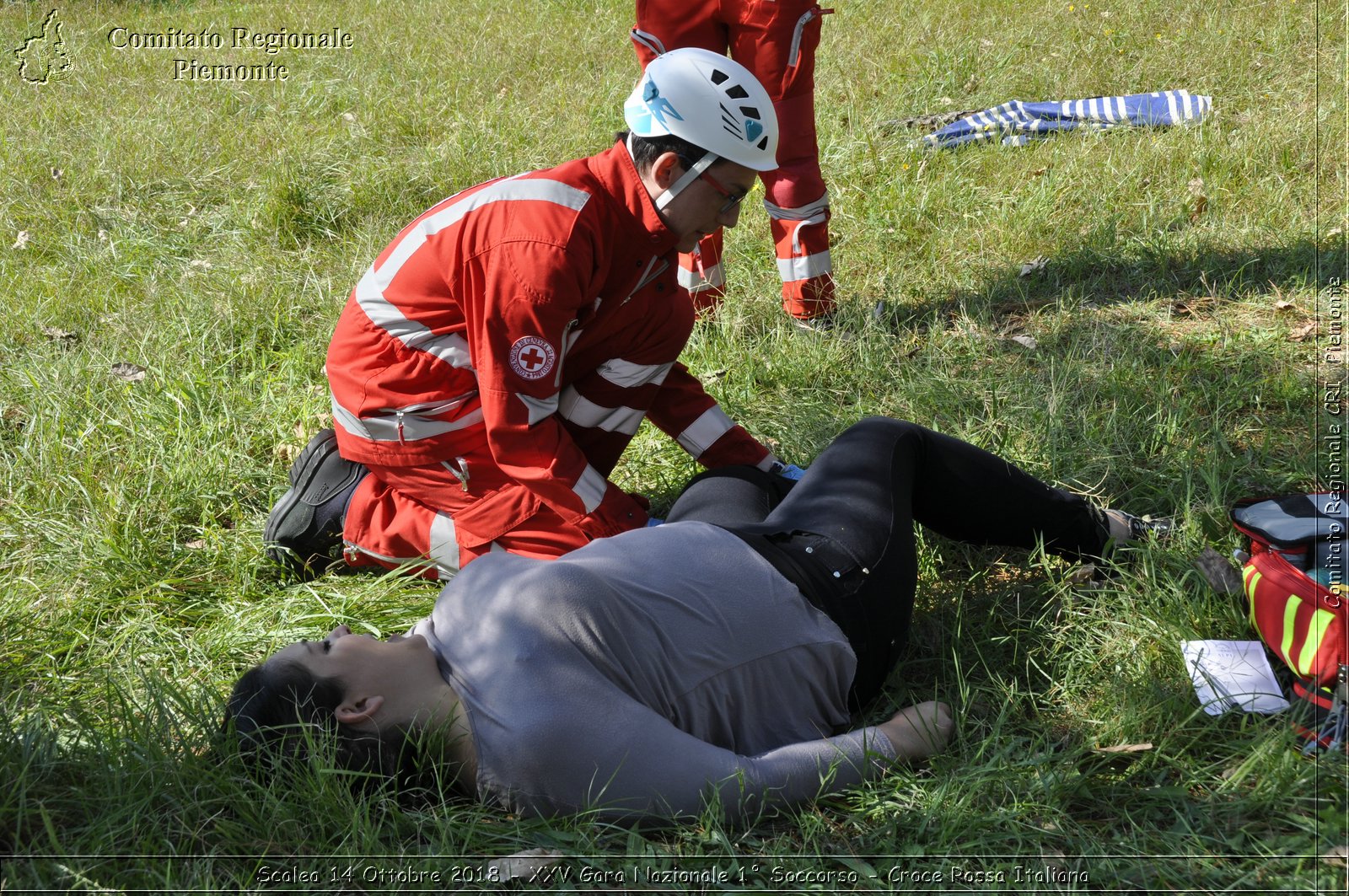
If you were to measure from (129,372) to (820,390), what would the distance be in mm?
3013

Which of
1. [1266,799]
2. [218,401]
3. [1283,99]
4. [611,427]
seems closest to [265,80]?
[218,401]

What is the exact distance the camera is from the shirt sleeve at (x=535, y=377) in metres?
2.83

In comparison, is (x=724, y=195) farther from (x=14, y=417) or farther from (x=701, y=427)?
(x=14, y=417)

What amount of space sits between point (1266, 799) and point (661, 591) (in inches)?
52.9

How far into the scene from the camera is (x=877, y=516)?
8.21ft

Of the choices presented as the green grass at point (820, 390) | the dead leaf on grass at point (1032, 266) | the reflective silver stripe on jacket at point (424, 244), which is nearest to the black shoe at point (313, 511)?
the green grass at point (820, 390)

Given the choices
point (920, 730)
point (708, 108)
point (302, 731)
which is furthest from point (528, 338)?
point (920, 730)

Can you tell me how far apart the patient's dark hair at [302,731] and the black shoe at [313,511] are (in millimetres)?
1202

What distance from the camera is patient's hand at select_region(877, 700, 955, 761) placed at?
2.37 m

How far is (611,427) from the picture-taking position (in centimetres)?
342

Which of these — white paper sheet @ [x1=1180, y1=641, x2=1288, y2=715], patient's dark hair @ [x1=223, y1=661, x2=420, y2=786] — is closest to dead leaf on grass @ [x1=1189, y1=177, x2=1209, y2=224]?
white paper sheet @ [x1=1180, y1=641, x2=1288, y2=715]

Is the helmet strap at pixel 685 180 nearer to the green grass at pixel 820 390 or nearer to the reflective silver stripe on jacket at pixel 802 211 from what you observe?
the green grass at pixel 820 390

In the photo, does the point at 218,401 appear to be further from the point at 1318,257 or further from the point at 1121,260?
the point at 1318,257

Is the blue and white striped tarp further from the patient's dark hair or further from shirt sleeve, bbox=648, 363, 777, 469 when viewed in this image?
the patient's dark hair
